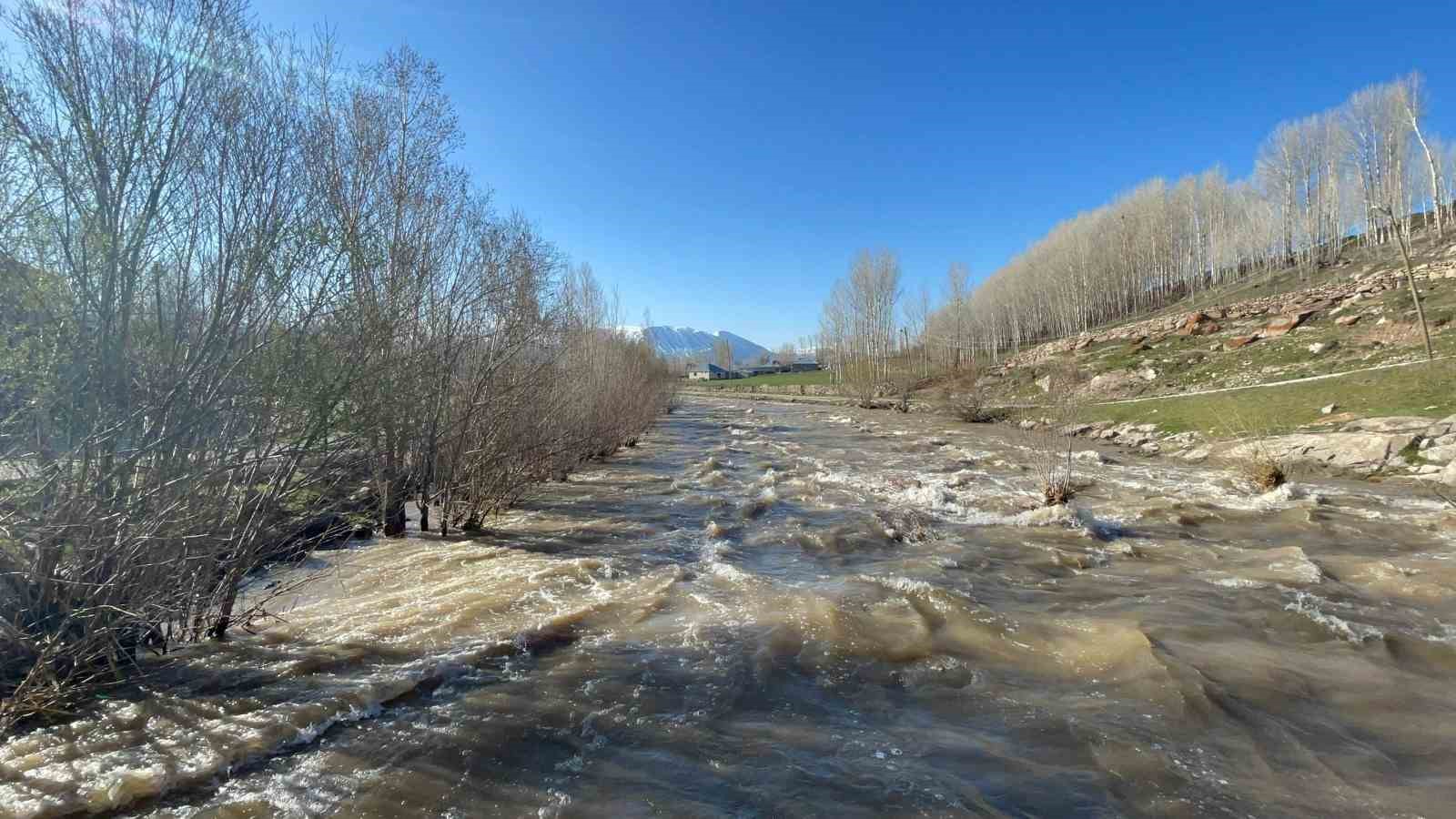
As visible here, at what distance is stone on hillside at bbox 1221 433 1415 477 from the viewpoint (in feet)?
40.4

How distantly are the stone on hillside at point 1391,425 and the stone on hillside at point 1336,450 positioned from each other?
31cm

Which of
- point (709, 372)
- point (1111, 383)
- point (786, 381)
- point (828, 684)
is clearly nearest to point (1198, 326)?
point (1111, 383)

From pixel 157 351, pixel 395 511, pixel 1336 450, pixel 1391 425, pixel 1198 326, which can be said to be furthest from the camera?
pixel 1198 326

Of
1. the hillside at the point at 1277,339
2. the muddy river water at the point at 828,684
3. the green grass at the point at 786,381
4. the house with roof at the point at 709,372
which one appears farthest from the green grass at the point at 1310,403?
the house with roof at the point at 709,372

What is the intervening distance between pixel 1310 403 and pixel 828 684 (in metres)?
19.3

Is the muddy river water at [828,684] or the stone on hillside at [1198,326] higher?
the stone on hillside at [1198,326]

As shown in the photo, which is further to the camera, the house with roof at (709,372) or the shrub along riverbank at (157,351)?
the house with roof at (709,372)

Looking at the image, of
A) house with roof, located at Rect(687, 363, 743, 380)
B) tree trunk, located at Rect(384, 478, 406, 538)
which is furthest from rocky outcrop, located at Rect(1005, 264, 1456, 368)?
house with roof, located at Rect(687, 363, 743, 380)

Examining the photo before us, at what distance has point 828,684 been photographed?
5.07 m

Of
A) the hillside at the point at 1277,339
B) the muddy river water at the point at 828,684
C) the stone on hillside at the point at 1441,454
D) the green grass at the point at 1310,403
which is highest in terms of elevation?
the hillside at the point at 1277,339

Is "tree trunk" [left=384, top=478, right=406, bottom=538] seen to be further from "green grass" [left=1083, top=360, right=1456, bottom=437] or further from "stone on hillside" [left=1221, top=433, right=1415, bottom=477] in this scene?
"green grass" [left=1083, top=360, right=1456, bottom=437]

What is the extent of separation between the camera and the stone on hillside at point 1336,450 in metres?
12.3

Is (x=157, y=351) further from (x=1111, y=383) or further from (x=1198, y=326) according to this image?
(x=1198, y=326)

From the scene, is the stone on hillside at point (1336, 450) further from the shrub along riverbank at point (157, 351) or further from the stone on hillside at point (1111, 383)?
the shrub along riverbank at point (157, 351)
